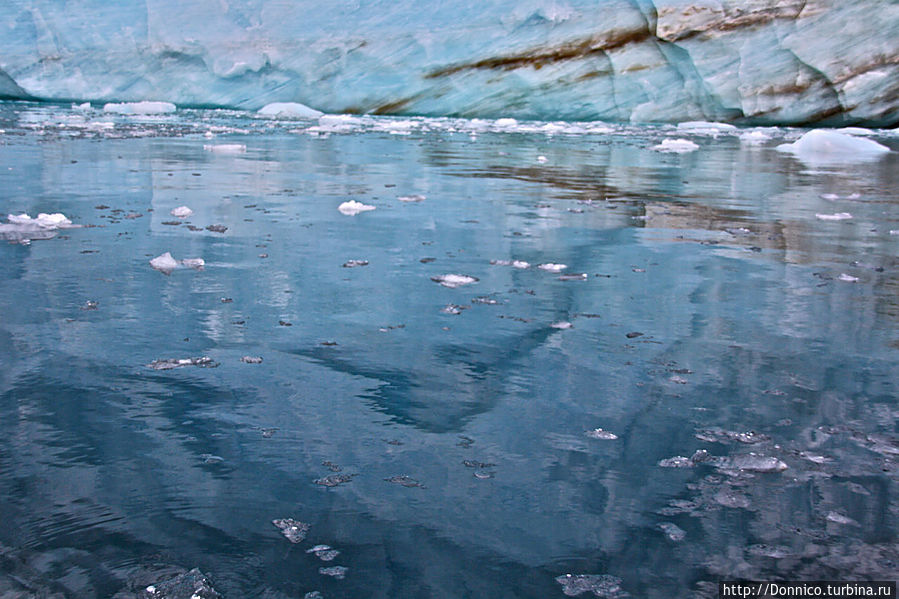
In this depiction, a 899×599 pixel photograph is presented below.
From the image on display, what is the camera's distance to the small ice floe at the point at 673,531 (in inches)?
58.0

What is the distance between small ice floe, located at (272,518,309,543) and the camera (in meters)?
1.44

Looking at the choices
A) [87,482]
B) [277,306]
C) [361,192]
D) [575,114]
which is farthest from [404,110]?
[87,482]

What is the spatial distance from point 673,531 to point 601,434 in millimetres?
390

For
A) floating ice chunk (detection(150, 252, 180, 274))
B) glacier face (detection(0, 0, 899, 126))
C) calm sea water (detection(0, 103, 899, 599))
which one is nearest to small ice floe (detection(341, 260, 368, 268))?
calm sea water (detection(0, 103, 899, 599))

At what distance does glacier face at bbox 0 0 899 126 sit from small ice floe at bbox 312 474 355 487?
14.6 m

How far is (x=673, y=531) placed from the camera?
1.49m

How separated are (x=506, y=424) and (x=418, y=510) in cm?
43

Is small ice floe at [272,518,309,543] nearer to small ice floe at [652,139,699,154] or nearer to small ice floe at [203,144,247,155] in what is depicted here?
small ice floe at [203,144,247,155]

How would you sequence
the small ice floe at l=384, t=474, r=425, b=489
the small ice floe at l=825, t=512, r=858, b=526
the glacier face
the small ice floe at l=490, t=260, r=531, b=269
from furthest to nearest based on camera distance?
the glacier face, the small ice floe at l=490, t=260, r=531, b=269, the small ice floe at l=384, t=474, r=425, b=489, the small ice floe at l=825, t=512, r=858, b=526

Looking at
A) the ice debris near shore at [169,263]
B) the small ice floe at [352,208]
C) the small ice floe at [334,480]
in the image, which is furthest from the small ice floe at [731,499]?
the small ice floe at [352,208]

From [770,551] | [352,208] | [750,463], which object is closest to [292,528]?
[770,551]

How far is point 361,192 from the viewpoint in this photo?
223 inches

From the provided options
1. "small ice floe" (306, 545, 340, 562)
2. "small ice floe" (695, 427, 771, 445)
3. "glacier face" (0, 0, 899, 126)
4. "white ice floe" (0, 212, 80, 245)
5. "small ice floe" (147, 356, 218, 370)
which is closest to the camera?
"small ice floe" (306, 545, 340, 562)

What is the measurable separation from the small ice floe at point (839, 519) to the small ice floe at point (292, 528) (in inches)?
36.6
